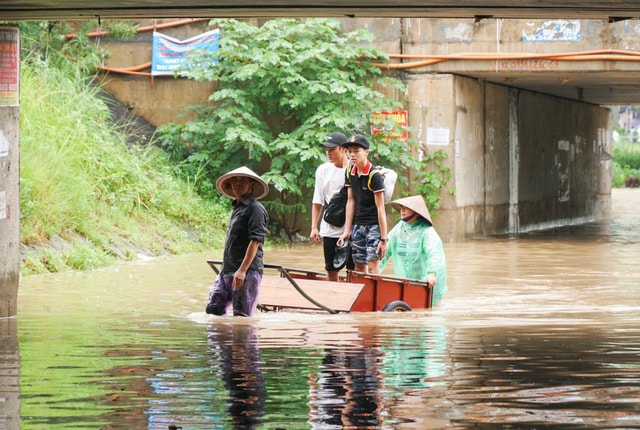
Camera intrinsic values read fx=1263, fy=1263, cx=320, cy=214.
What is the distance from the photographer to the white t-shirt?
1366 cm

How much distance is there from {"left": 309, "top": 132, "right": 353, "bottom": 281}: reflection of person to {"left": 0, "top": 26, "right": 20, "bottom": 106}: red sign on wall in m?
3.30

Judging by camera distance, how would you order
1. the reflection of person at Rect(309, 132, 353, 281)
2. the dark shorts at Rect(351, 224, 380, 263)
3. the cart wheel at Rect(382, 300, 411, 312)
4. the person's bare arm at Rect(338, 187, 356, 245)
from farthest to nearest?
the reflection of person at Rect(309, 132, 353, 281) < the person's bare arm at Rect(338, 187, 356, 245) < the dark shorts at Rect(351, 224, 380, 263) < the cart wheel at Rect(382, 300, 411, 312)

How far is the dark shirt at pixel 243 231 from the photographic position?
11148 mm

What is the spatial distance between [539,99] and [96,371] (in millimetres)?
23832

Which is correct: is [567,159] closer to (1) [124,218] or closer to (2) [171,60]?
(2) [171,60]

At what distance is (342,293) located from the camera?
11.9 meters

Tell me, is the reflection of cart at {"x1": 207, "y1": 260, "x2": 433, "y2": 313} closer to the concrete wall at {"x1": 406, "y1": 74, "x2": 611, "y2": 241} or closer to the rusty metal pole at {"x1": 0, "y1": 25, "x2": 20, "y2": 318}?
the rusty metal pole at {"x1": 0, "y1": 25, "x2": 20, "y2": 318}

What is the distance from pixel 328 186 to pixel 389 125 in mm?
9802

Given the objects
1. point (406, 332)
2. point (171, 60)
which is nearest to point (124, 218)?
point (171, 60)

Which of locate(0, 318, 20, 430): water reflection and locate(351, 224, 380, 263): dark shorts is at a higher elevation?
locate(351, 224, 380, 263): dark shorts

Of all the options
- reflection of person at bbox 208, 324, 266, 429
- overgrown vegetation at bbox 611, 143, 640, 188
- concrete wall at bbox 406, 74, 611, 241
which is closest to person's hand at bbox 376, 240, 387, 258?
reflection of person at bbox 208, 324, 266, 429

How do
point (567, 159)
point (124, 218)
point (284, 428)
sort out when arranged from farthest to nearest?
point (567, 159), point (124, 218), point (284, 428)

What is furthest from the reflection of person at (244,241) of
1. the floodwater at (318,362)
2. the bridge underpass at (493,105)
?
the bridge underpass at (493,105)

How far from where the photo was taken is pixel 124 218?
20719mm
